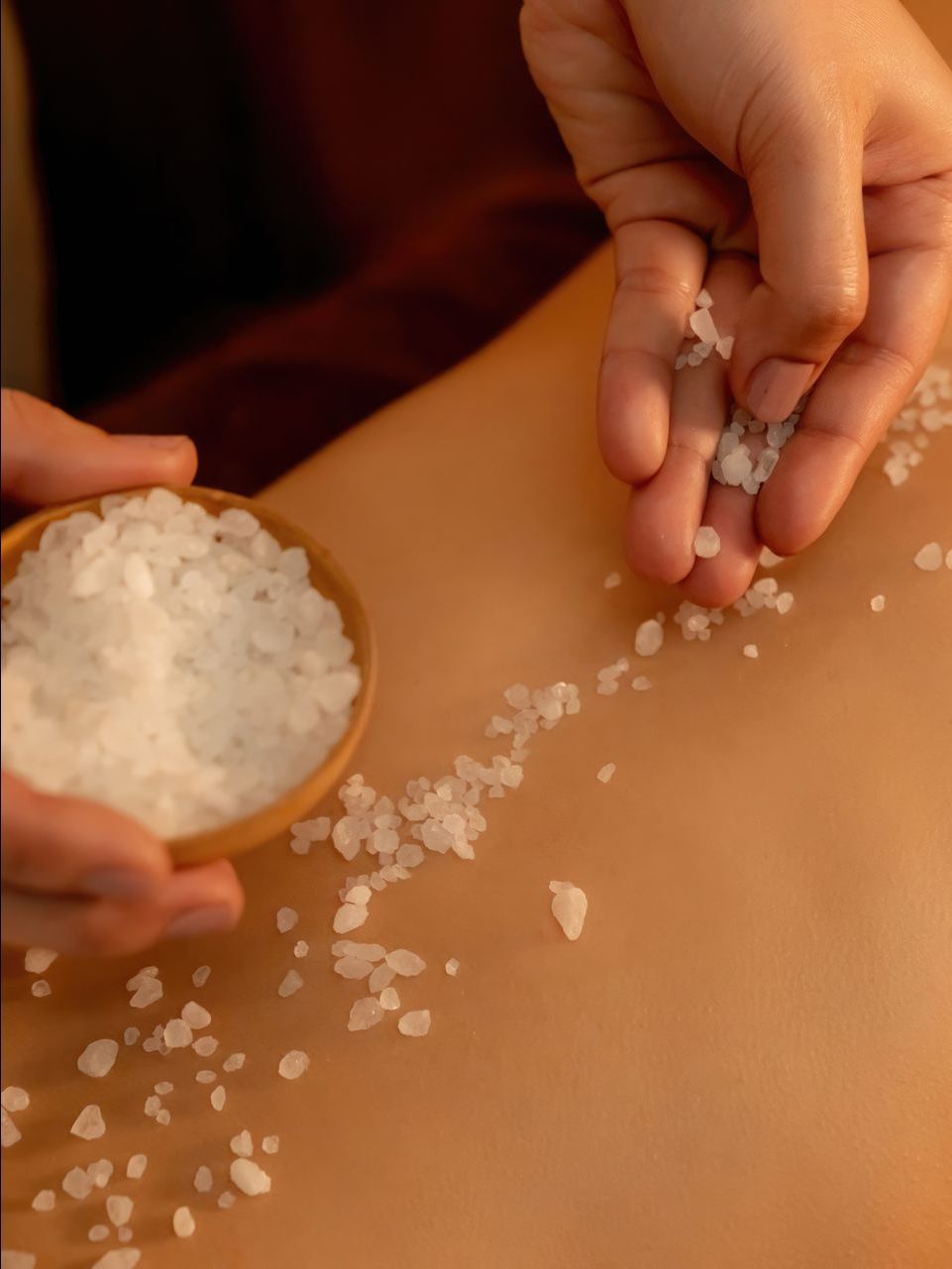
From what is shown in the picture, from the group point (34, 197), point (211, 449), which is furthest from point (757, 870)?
point (34, 197)

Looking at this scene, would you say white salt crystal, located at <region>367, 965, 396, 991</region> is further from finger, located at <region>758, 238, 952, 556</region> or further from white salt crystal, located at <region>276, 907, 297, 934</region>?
finger, located at <region>758, 238, 952, 556</region>

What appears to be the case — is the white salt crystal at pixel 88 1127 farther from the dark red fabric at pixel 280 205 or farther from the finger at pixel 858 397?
the dark red fabric at pixel 280 205

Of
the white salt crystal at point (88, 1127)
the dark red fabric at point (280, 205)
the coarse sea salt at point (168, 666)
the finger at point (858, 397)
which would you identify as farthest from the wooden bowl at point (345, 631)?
the dark red fabric at point (280, 205)

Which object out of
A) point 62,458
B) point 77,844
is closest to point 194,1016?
point 77,844

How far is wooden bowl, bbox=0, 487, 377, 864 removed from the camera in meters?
0.71

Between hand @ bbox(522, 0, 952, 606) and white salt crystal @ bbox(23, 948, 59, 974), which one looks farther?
hand @ bbox(522, 0, 952, 606)

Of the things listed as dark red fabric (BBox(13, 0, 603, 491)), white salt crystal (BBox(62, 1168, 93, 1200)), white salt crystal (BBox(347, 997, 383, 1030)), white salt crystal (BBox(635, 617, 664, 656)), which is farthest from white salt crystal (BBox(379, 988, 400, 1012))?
dark red fabric (BBox(13, 0, 603, 491))

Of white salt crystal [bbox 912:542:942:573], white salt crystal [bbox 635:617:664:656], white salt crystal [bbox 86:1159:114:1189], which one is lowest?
white salt crystal [bbox 86:1159:114:1189]

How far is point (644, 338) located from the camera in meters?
1.05

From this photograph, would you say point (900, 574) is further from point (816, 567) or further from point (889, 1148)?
point (889, 1148)

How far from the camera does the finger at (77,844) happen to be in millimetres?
667

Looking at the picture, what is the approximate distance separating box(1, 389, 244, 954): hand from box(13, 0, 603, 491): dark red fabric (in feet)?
2.39

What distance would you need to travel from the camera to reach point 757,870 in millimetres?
866

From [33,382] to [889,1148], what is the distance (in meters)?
1.30
